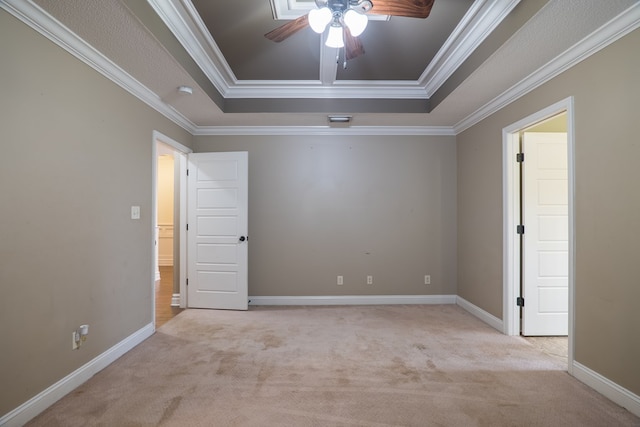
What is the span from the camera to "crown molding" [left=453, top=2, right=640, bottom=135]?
1.92m

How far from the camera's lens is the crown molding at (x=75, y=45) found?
179cm

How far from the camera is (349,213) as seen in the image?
4422mm

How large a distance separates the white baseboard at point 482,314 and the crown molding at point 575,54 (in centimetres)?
235

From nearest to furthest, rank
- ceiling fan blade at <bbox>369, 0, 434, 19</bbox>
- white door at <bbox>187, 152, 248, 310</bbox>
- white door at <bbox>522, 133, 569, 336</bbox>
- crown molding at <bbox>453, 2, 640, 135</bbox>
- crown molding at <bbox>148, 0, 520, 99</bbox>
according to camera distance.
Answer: ceiling fan blade at <bbox>369, 0, 434, 19</bbox>
crown molding at <bbox>453, 2, 640, 135</bbox>
crown molding at <bbox>148, 0, 520, 99</bbox>
white door at <bbox>522, 133, 569, 336</bbox>
white door at <bbox>187, 152, 248, 310</bbox>

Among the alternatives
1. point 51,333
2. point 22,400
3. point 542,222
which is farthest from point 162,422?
point 542,222

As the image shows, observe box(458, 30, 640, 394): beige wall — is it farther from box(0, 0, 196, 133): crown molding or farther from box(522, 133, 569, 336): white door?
box(0, 0, 196, 133): crown molding

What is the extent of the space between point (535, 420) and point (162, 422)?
231 cm

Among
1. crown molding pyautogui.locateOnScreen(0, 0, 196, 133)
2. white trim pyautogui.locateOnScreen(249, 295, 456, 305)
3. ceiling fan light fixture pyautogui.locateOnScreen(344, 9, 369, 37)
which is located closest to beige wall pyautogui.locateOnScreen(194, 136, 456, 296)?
white trim pyautogui.locateOnScreen(249, 295, 456, 305)

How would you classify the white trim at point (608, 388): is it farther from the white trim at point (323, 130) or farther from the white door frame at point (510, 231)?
the white trim at point (323, 130)

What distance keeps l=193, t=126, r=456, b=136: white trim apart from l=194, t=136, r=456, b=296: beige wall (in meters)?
0.08

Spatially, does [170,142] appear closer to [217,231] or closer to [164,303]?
[217,231]

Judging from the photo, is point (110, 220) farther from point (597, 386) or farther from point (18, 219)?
point (597, 386)

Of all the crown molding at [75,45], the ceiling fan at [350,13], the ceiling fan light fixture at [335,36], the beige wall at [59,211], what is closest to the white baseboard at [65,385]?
the beige wall at [59,211]

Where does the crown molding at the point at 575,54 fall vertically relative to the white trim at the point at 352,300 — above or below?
above
